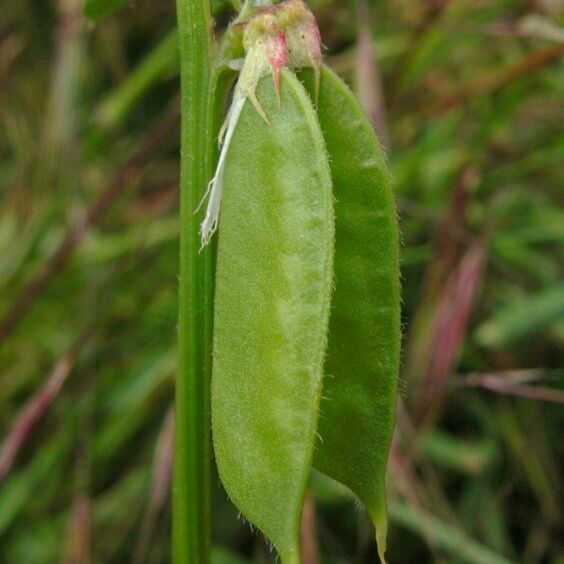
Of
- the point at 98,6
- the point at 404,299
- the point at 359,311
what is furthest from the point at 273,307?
the point at 404,299

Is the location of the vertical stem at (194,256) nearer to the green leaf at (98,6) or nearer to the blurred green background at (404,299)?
the green leaf at (98,6)

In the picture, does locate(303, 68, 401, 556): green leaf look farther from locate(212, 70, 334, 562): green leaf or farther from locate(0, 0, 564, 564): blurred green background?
locate(0, 0, 564, 564): blurred green background

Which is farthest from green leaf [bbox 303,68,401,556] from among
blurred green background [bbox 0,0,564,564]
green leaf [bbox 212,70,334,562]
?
blurred green background [bbox 0,0,564,564]

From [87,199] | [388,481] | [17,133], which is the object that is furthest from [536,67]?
[17,133]

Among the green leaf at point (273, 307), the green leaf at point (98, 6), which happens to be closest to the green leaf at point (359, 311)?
the green leaf at point (273, 307)

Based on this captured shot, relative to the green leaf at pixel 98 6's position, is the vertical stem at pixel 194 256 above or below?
below

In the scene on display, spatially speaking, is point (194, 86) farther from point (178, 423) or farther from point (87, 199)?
point (87, 199)

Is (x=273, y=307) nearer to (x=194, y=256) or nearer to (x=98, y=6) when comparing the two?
(x=194, y=256)
